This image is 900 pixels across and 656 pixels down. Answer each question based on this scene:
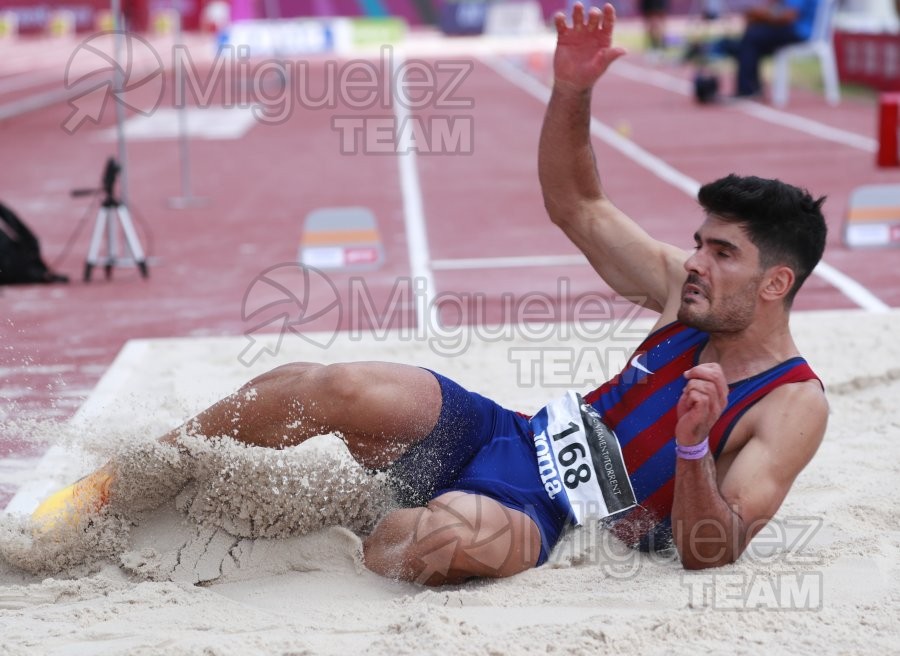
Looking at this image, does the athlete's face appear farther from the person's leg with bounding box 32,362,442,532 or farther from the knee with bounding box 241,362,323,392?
the knee with bounding box 241,362,323,392

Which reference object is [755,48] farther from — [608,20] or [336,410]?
[336,410]

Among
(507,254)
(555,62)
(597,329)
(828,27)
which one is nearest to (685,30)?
(828,27)

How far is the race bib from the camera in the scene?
3.31 m

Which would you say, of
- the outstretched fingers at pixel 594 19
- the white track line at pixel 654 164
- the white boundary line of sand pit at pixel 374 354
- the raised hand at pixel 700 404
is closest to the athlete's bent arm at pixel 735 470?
the raised hand at pixel 700 404

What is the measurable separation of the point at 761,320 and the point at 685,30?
27.2m

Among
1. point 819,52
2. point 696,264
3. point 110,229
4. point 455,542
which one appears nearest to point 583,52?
point 696,264

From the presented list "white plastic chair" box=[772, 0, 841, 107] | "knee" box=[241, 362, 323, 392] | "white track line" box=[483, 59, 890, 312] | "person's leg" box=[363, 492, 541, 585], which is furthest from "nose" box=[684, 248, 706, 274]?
"white plastic chair" box=[772, 0, 841, 107]

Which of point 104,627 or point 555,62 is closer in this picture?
point 104,627

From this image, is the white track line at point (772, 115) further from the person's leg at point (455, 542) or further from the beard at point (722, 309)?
the person's leg at point (455, 542)

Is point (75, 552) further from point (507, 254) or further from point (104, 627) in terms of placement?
point (507, 254)

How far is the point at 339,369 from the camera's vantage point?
3.19 meters

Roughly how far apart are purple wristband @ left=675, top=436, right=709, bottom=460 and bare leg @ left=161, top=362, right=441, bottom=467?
2.30 feet

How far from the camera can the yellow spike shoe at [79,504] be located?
3.39m

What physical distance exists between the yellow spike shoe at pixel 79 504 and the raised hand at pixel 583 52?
1.77 metres
